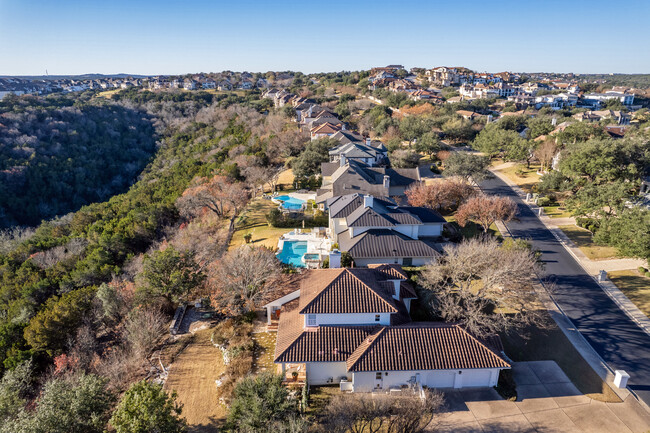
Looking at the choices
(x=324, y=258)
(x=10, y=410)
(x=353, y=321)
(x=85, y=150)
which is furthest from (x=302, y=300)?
(x=85, y=150)

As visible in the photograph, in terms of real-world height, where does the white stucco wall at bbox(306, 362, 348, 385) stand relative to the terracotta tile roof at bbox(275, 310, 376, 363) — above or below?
below

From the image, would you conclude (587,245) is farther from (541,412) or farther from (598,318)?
(541,412)

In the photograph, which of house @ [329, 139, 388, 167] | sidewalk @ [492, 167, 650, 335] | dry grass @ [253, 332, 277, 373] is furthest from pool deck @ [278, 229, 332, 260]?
sidewalk @ [492, 167, 650, 335]

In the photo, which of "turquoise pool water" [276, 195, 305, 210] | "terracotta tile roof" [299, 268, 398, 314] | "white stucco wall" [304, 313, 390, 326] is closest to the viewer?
"terracotta tile roof" [299, 268, 398, 314]

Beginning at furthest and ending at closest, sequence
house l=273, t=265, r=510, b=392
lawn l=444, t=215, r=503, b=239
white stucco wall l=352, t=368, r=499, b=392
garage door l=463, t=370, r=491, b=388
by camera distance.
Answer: lawn l=444, t=215, r=503, b=239 < garage door l=463, t=370, r=491, b=388 < white stucco wall l=352, t=368, r=499, b=392 < house l=273, t=265, r=510, b=392

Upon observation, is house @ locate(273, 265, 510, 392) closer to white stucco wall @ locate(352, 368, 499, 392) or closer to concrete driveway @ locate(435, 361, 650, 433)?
white stucco wall @ locate(352, 368, 499, 392)

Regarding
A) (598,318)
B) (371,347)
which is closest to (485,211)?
(598,318)
